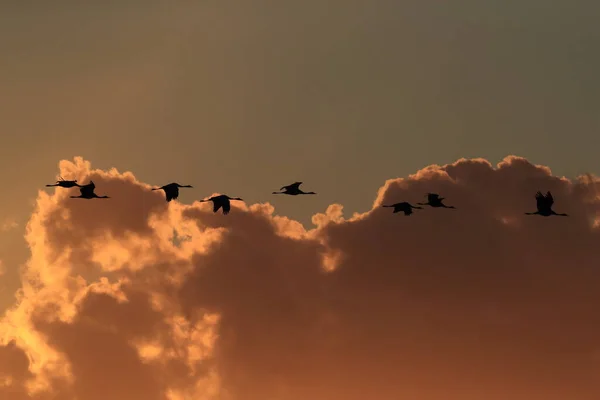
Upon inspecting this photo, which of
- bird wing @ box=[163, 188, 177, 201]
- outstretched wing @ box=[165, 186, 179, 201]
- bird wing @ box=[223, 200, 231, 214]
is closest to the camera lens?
bird wing @ box=[163, 188, 177, 201]

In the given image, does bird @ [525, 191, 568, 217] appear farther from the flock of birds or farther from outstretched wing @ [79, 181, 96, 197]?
outstretched wing @ [79, 181, 96, 197]

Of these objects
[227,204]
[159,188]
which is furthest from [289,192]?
[159,188]

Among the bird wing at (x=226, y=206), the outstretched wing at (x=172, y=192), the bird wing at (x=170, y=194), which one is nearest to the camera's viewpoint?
the bird wing at (x=170, y=194)

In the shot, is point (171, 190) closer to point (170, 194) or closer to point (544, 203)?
point (170, 194)

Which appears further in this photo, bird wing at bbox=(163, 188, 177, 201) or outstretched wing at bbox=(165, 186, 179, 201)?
outstretched wing at bbox=(165, 186, 179, 201)

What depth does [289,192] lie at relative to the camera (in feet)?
381

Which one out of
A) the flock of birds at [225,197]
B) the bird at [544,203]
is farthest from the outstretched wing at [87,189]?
the bird at [544,203]

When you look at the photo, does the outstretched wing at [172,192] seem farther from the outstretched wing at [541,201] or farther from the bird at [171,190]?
the outstretched wing at [541,201]

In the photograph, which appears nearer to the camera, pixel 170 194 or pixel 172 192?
pixel 170 194

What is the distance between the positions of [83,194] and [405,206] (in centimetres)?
3198

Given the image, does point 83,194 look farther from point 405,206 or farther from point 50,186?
point 405,206

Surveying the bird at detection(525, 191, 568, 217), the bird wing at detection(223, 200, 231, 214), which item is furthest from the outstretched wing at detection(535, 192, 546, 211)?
the bird wing at detection(223, 200, 231, 214)

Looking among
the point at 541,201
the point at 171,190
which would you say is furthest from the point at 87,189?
the point at 541,201

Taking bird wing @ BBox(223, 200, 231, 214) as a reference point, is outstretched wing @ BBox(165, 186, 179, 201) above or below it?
above
